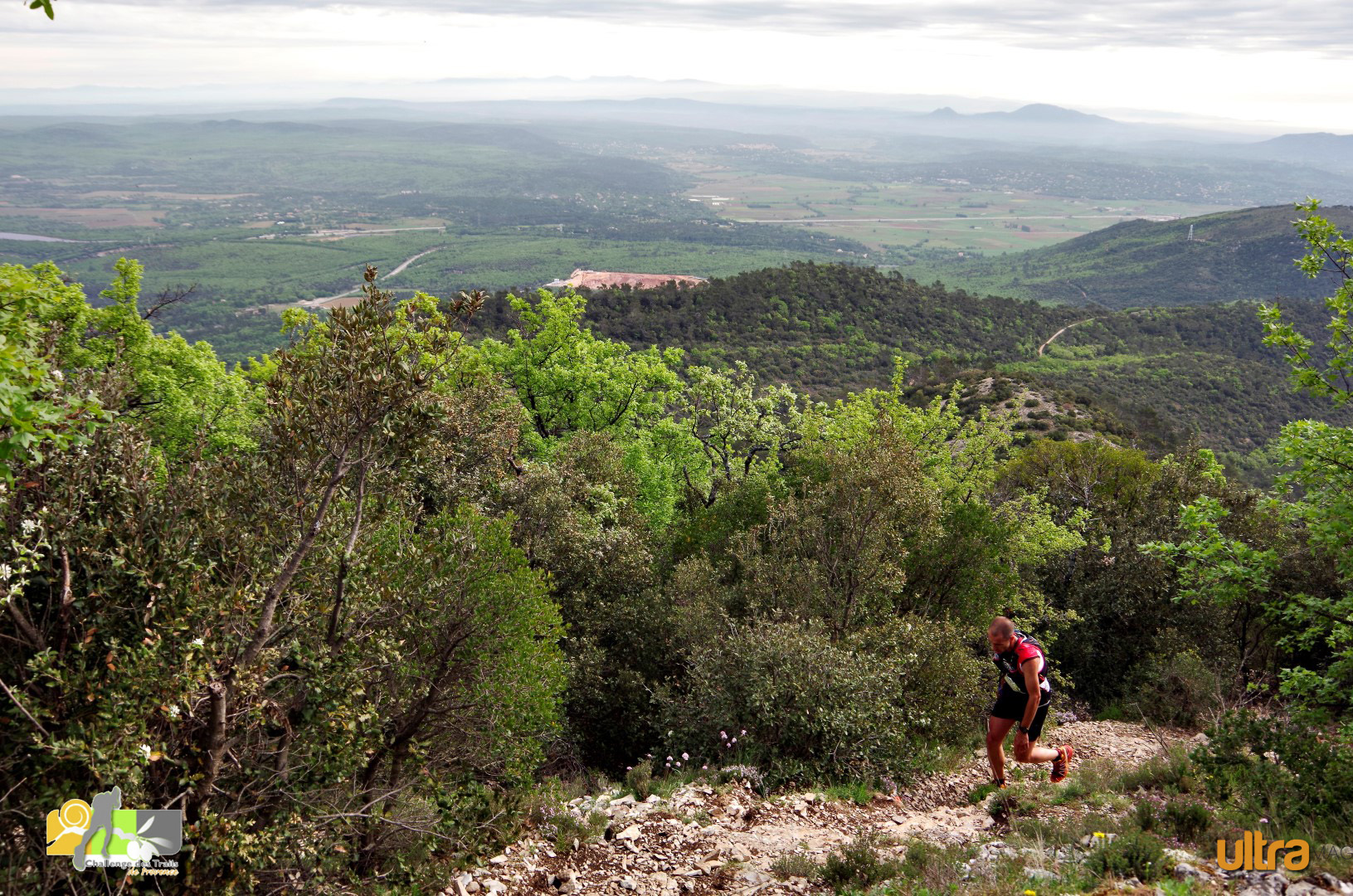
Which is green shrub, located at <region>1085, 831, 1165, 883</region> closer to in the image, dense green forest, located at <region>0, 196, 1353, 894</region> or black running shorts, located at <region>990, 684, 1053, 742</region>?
dense green forest, located at <region>0, 196, 1353, 894</region>

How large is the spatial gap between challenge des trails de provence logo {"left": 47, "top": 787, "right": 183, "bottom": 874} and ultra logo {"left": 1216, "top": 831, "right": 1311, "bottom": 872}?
9914mm

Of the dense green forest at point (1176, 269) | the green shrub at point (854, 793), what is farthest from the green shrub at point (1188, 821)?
the dense green forest at point (1176, 269)

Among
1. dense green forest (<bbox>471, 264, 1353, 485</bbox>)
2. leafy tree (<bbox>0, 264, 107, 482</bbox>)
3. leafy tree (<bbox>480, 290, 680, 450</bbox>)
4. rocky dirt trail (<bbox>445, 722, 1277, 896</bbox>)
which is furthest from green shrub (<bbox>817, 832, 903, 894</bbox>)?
dense green forest (<bbox>471, 264, 1353, 485</bbox>)

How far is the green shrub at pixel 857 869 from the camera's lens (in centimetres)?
868

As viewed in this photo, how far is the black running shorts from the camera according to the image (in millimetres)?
10312

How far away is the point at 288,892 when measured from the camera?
310 inches

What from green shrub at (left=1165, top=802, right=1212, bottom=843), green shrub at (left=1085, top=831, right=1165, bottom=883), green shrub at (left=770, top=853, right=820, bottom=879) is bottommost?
green shrub at (left=770, top=853, right=820, bottom=879)

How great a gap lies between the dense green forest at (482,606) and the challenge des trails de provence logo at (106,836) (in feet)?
0.52

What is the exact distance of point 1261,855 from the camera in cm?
812

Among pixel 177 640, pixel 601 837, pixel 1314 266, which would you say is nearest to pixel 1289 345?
pixel 1314 266

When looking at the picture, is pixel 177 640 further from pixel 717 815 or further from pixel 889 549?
pixel 889 549

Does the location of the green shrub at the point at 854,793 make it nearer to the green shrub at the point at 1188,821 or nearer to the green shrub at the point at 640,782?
the green shrub at the point at 640,782

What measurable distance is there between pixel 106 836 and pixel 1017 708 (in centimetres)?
→ 1000

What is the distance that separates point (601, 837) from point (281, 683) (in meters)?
4.39
